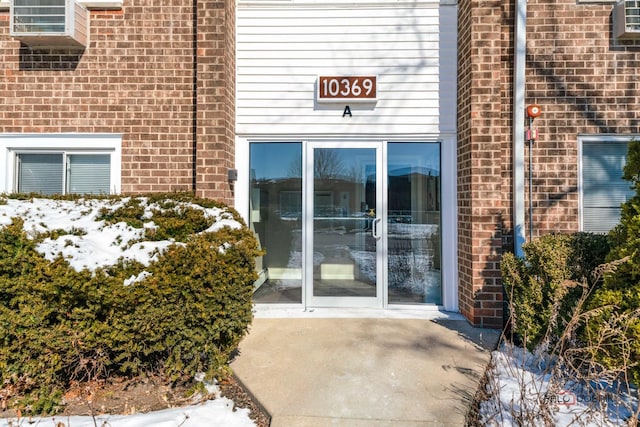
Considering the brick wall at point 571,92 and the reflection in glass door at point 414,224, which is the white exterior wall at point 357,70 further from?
the brick wall at point 571,92

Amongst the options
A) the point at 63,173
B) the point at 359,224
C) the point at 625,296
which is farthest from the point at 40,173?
the point at 625,296

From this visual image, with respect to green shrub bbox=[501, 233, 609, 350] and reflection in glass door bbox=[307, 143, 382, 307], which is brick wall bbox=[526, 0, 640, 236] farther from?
reflection in glass door bbox=[307, 143, 382, 307]

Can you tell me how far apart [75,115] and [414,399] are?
5589mm

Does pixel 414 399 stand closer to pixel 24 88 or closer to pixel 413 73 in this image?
pixel 413 73

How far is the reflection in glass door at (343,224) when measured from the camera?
5230 mm

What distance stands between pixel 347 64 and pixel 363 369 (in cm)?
413

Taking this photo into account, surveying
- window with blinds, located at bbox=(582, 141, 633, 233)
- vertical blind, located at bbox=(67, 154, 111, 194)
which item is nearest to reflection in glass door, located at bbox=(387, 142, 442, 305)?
window with blinds, located at bbox=(582, 141, 633, 233)

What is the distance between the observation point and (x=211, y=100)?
478 centimetres

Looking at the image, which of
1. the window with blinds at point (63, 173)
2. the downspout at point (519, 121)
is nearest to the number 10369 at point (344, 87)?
the downspout at point (519, 121)

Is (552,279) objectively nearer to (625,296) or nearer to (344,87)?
(625,296)

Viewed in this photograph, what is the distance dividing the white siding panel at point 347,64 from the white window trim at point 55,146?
1.81m

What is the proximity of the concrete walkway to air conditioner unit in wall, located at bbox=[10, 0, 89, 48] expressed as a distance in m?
4.74

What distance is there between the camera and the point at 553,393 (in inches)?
96.7

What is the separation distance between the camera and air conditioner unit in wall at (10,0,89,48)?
15.5 feet
